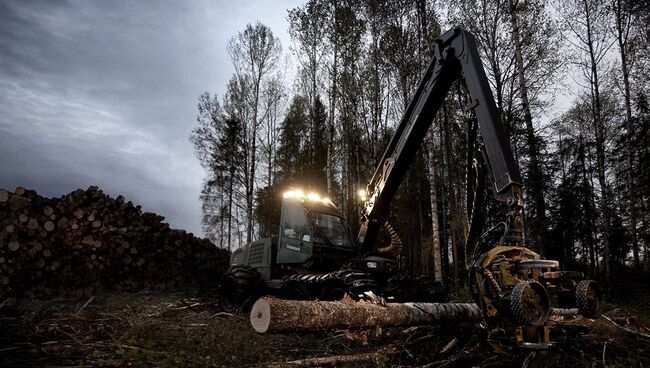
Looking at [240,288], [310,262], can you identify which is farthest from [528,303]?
[240,288]

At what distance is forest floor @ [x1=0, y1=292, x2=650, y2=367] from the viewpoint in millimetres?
4441

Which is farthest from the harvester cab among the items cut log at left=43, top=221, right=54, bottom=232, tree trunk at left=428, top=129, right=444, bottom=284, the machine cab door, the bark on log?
cut log at left=43, top=221, right=54, bottom=232

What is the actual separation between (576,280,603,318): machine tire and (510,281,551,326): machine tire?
38 cm

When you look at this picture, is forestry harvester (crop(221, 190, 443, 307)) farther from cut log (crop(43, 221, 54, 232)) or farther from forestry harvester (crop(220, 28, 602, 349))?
cut log (crop(43, 221, 54, 232))

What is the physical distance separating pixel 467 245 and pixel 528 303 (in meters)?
1.79

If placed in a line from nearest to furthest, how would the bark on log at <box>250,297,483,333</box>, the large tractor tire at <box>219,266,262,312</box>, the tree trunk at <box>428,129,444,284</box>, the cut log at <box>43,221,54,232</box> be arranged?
the bark on log at <box>250,297,483,333</box> → the large tractor tire at <box>219,266,262,312</box> → the cut log at <box>43,221,54,232</box> → the tree trunk at <box>428,129,444,284</box>

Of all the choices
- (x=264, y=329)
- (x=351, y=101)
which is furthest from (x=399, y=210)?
(x=264, y=329)

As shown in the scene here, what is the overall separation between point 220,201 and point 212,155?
8.27 metres

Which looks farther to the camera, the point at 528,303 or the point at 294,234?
the point at 294,234

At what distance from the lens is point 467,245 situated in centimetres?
507

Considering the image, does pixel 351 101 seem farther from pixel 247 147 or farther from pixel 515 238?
pixel 515 238

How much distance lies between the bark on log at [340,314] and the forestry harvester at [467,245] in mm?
611

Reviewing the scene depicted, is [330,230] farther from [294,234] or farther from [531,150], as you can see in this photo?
[531,150]

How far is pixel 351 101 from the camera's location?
736 inches
